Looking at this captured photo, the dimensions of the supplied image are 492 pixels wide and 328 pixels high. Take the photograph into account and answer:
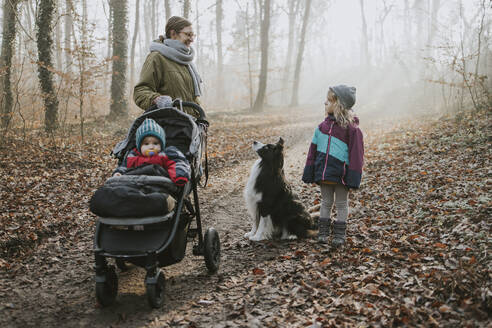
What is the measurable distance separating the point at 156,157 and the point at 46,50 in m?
8.52

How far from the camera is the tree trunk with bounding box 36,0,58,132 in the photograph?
379 inches

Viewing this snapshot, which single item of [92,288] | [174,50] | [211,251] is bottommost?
[92,288]

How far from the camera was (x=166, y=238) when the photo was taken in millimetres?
3113

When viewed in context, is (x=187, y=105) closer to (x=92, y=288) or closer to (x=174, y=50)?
(x=174, y=50)

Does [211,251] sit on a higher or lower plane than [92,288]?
higher

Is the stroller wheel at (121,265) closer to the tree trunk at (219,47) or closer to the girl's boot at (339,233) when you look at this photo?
the girl's boot at (339,233)

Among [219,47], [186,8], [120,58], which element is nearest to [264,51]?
[186,8]

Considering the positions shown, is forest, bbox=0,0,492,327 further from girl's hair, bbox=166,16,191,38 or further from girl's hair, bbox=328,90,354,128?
girl's hair, bbox=328,90,354,128

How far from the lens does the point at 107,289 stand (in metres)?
3.24

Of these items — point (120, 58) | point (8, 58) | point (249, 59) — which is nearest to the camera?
point (8, 58)

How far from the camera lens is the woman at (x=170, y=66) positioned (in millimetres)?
4297

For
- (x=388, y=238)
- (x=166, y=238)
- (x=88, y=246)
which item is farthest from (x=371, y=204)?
(x=88, y=246)

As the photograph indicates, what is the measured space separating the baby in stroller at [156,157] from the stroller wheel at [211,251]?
31.3 inches

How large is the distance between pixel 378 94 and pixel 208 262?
3051 cm
